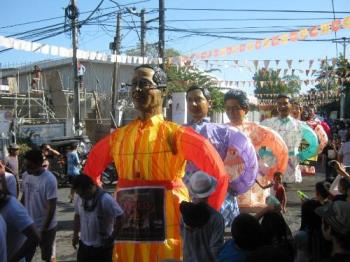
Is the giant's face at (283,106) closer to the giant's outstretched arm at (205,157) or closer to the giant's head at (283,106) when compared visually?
the giant's head at (283,106)

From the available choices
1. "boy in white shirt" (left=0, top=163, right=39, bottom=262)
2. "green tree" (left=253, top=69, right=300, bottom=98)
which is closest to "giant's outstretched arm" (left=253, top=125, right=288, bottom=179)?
"boy in white shirt" (left=0, top=163, right=39, bottom=262)

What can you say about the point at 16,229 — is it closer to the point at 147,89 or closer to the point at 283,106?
the point at 147,89

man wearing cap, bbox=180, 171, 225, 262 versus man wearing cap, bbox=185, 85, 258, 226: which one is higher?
man wearing cap, bbox=185, 85, 258, 226

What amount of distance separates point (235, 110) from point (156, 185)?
215cm

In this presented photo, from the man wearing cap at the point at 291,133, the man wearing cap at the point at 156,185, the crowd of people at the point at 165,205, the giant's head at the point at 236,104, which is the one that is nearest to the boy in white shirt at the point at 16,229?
the crowd of people at the point at 165,205

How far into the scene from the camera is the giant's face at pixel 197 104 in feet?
16.2

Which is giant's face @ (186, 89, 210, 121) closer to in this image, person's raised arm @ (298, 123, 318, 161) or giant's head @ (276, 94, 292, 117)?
giant's head @ (276, 94, 292, 117)

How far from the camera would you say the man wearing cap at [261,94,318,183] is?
859 cm

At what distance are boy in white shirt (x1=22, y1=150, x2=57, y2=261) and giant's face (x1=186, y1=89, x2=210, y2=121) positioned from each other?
4.87ft

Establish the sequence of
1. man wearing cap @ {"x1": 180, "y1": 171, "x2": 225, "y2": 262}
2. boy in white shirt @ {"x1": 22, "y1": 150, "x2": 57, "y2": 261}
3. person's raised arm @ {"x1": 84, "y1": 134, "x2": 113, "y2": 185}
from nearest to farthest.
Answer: man wearing cap @ {"x1": 180, "y1": 171, "x2": 225, "y2": 262}
person's raised arm @ {"x1": 84, "y1": 134, "x2": 113, "y2": 185}
boy in white shirt @ {"x1": 22, "y1": 150, "x2": 57, "y2": 261}

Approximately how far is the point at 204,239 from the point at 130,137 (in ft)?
3.19

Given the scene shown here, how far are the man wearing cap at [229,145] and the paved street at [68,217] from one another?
101 inches

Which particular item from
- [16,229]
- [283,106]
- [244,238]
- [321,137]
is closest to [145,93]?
[16,229]

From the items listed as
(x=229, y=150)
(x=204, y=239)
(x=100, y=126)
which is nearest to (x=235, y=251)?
(x=204, y=239)
